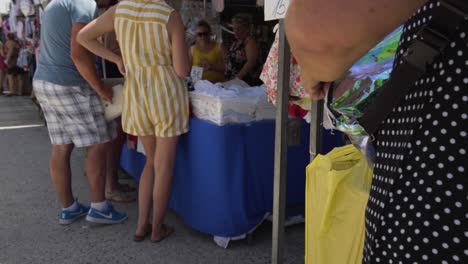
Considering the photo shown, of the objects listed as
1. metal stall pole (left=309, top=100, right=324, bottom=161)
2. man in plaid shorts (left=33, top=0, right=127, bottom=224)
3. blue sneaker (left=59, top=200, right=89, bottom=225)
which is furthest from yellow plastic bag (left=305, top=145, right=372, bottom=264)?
blue sneaker (left=59, top=200, right=89, bottom=225)

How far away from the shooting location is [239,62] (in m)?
4.47

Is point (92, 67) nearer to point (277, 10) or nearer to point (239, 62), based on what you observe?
point (277, 10)

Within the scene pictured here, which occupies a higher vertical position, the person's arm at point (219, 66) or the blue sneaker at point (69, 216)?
the person's arm at point (219, 66)

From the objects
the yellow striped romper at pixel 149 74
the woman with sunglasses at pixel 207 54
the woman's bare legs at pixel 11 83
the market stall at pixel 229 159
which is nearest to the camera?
the yellow striped romper at pixel 149 74

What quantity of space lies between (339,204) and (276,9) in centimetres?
75

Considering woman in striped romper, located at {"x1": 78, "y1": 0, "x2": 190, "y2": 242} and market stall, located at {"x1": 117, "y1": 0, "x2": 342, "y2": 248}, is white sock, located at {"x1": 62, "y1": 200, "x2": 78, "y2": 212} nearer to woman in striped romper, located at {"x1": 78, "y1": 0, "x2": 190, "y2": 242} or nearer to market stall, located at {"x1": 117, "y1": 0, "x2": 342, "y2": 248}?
woman in striped romper, located at {"x1": 78, "y1": 0, "x2": 190, "y2": 242}

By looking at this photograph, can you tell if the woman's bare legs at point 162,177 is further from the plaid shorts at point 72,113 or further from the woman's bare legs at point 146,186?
A: the plaid shorts at point 72,113

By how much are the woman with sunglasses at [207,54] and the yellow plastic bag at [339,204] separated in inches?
106

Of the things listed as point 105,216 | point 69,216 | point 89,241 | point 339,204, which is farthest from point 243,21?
point 339,204

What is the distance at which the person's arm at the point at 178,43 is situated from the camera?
93.7 inches

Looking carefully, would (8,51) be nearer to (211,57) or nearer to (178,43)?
(211,57)

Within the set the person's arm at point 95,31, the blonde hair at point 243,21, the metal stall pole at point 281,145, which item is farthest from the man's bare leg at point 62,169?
the blonde hair at point 243,21

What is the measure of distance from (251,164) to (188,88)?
70 centimetres

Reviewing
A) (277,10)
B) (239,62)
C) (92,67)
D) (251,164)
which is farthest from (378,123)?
(239,62)
